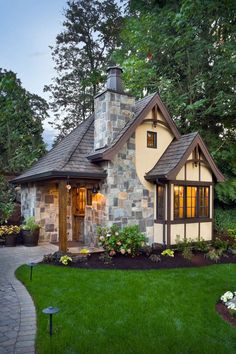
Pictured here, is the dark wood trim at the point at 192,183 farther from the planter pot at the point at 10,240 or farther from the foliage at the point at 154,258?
the planter pot at the point at 10,240

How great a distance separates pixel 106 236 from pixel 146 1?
36.7 feet

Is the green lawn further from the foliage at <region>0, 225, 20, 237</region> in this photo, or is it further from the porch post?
the foliage at <region>0, 225, 20, 237</region>

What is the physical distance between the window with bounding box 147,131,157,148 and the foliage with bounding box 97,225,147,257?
3134 mm

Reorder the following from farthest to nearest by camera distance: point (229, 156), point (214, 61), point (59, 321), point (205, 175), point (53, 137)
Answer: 1. point (53, 137)
2. point (214, 61)
3. point (229, 156)
4. point (205, 175)
5. point (59, 321)

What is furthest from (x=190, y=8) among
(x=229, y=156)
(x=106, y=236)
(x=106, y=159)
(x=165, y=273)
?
(x=229, y=156)

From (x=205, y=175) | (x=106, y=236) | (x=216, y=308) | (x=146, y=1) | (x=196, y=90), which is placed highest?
(x=146, y=1)

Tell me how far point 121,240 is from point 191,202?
125 inches

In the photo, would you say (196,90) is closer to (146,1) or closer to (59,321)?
(146,1)

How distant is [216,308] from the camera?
5.50 metres

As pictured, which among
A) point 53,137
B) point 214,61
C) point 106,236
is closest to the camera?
point 106,236

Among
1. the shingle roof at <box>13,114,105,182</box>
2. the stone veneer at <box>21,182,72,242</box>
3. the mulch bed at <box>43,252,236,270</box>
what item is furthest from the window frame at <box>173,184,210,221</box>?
the stone veneer at <box>21,182,72,242</box>

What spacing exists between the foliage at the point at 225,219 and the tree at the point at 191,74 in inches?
22.9

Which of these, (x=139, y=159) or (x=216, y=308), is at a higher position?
(x=139, y=159)

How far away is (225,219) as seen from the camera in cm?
1420
